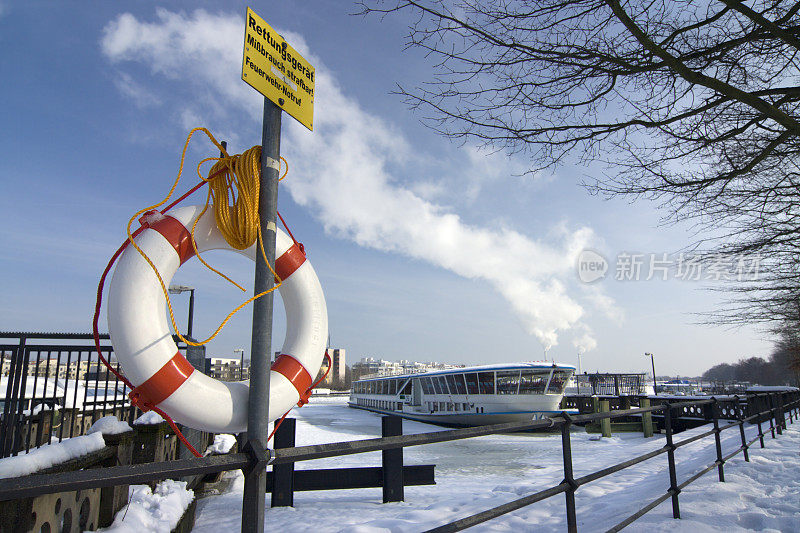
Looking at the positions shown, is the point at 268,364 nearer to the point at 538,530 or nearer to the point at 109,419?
the point at 109,419

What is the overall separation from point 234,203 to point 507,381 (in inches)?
940

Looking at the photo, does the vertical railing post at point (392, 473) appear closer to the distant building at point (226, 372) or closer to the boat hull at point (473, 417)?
the distant building at point (226, 372)

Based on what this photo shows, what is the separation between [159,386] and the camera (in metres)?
1.91

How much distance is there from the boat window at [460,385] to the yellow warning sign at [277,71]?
82.4ft

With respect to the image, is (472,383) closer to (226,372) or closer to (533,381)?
(533,381)

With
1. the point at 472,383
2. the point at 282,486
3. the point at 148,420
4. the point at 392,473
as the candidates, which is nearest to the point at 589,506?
the point at 392,473

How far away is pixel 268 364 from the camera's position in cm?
187

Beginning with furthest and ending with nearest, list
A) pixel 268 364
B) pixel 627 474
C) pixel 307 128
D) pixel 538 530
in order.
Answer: pixel 627 474 < pixel 538 530 < pixel 307 128 < pixel 268 364

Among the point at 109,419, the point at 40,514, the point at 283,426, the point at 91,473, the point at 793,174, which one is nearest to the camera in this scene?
the point at 91,473

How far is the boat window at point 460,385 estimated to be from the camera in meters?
26.0

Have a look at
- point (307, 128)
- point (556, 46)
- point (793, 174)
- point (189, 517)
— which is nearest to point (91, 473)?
point (307, 128)

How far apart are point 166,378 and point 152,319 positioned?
26 centimetres

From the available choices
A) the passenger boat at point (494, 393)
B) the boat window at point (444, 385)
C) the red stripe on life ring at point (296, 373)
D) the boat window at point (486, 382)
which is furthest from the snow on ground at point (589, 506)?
the boat window at point (444, 385)

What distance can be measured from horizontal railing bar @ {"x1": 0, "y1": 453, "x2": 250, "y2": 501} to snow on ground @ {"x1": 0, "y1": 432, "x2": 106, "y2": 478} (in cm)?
141
